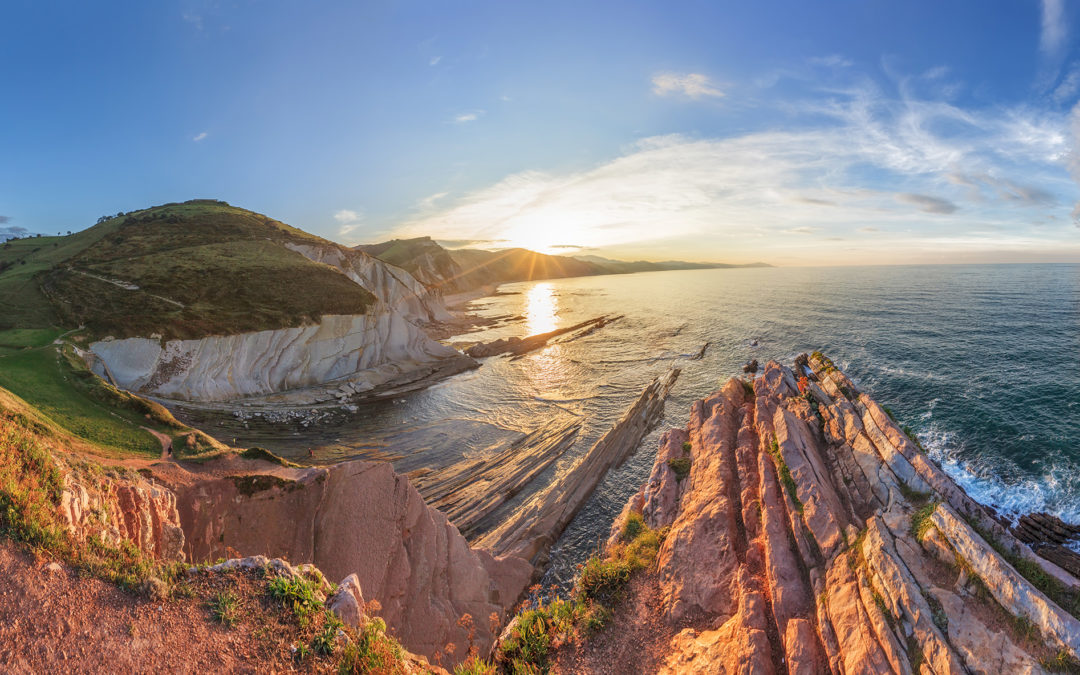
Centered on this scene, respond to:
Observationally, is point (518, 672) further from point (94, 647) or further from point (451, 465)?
point (451, 465)

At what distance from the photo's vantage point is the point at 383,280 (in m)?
70.0

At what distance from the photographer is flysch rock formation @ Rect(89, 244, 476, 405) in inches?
1174

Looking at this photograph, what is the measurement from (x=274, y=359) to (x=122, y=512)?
2915cm

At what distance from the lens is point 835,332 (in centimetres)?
5462

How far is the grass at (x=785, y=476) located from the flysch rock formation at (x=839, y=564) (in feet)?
0.19

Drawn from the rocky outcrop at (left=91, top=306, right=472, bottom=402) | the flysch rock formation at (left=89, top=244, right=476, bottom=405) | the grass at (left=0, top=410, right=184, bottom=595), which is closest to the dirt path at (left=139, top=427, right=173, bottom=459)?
the grass at (left=0, top=410, right=184, bottom=595)

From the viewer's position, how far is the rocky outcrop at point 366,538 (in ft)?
43.5

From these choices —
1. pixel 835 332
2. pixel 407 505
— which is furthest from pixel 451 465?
pixel 835 332

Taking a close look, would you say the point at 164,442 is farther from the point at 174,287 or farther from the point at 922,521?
the point at 174,287

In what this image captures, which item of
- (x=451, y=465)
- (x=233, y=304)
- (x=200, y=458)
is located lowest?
(x=451, y=465)

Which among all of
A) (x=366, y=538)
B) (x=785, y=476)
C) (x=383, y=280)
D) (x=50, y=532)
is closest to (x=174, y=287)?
(x=383, y=280)

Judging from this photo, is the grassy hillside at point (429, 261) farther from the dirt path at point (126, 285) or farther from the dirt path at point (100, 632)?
the dirt path at point (100, 632)

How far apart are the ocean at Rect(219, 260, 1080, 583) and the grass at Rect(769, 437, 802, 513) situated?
994cm

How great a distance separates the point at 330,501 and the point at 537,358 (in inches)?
1652
